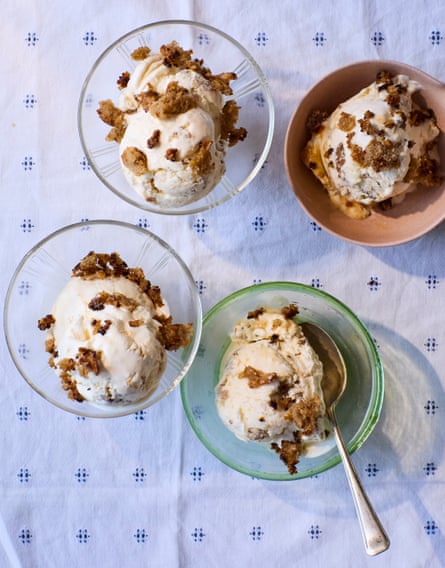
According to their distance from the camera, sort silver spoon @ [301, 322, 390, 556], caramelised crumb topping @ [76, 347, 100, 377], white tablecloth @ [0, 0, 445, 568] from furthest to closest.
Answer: white tablecloth @ [0, 0, 445, 568] < silver spoon @ [301, 322, 390, 556] < caramelised crumb topping @ [76, 347, 100, 377]

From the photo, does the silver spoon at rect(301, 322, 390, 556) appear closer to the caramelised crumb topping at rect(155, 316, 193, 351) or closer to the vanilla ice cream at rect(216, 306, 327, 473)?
the vanilla ice cream at rect(216, 306, 327, 473)

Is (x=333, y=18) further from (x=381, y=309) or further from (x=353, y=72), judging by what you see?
(x=381, y=309)

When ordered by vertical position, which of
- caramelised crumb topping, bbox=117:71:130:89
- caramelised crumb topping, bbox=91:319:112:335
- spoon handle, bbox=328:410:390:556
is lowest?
spoon handle, bbox=328:410:390:556

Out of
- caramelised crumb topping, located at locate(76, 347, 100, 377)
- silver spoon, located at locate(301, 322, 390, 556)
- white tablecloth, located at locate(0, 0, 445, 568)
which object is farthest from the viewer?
white tablecloth, located at locate(0, 0, 445, 568)

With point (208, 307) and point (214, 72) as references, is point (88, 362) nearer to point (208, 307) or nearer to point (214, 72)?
point (208, 307)

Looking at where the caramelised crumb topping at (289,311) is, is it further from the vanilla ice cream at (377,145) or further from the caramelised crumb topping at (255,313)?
the vanilla ice cream at (377,145)

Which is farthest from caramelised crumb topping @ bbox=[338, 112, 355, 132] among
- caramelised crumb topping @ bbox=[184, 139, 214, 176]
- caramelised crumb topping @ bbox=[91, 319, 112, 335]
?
caramelised crumb topping @ bbox=[91, 319, 112, 335]
